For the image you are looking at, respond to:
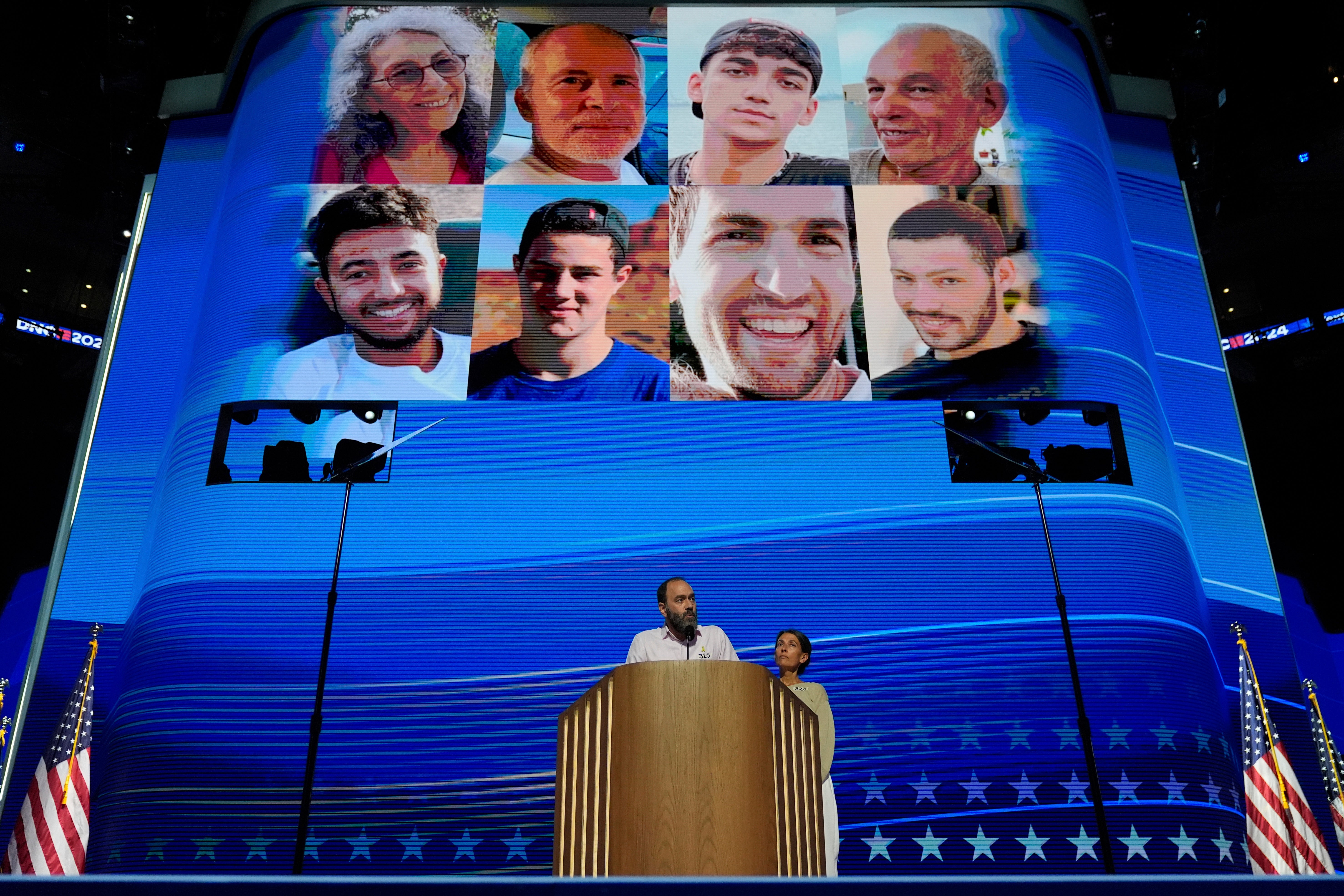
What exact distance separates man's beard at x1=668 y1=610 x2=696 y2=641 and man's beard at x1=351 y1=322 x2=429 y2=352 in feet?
11.2

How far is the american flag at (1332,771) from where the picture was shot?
7906 millimetres

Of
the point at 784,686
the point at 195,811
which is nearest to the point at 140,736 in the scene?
the point at 195,811

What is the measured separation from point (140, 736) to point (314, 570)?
1.38m

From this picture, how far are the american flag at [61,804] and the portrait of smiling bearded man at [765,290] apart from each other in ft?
13.8

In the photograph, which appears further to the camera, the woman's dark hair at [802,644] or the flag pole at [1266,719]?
the flag pole at [1266,719]

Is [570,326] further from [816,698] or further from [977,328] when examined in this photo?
[816,698]

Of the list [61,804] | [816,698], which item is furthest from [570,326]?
[61,804]

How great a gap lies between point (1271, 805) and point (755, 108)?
577 centimetres

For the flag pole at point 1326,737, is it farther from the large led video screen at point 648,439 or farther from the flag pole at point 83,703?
the flag pole at point 83,703

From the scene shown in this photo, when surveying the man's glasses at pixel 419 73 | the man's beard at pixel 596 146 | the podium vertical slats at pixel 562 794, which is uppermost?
the man's glasses at pixel 419 73

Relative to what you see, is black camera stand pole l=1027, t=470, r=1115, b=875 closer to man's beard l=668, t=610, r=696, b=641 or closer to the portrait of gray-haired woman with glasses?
man's beard l=668, t=610, r=696, b=641

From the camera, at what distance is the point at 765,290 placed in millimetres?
7574

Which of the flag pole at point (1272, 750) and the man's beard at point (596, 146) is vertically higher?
the man's beard at point (596, 146)
